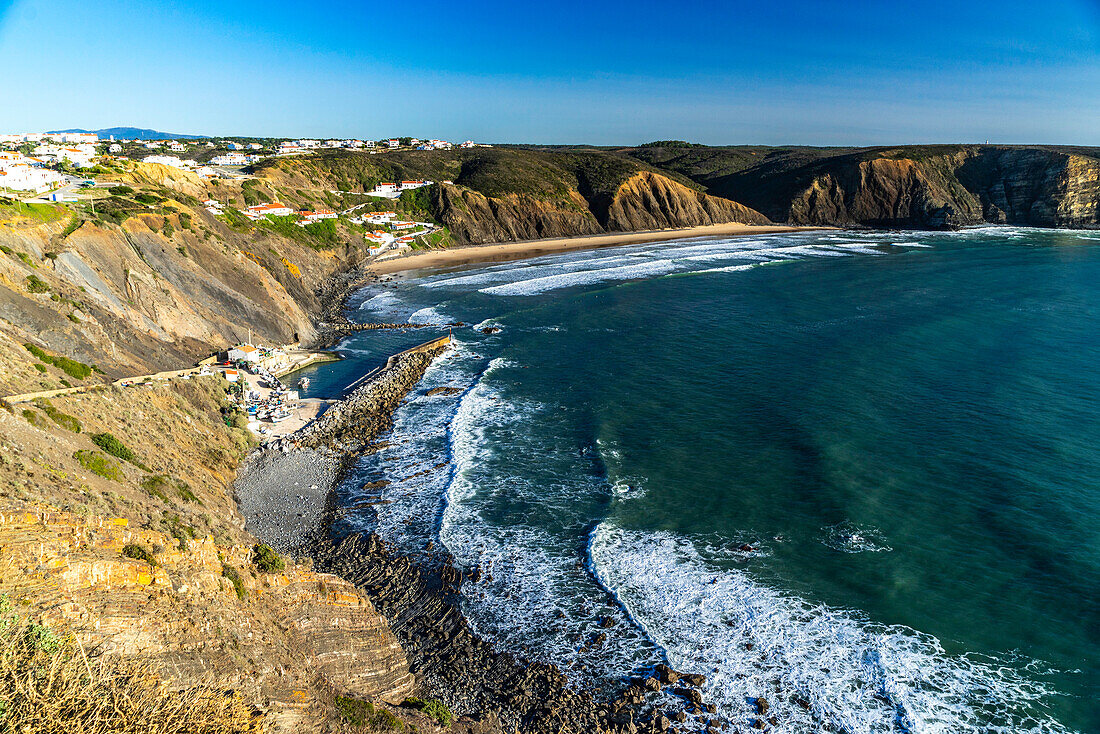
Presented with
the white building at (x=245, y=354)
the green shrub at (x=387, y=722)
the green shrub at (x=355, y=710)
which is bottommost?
the green shrub at (x=387, y=722)

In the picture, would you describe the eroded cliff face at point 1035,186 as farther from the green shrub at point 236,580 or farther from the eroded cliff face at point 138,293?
the green shrub at point 236,580

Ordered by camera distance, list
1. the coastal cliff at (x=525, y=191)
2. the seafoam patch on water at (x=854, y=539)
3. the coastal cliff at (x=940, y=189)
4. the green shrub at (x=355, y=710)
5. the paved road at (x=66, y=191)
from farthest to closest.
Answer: the coastal cliff at (x=940, y=189), the coastal cliff at (x=525, y=191), the paved road at (x=66, y=191), the seafoam patch on water at (x=854, y=539), the green shrub at (x=355, y=710)

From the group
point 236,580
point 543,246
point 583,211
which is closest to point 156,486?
point 236,580

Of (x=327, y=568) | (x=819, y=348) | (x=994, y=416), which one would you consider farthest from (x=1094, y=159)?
(x=327, y=568)

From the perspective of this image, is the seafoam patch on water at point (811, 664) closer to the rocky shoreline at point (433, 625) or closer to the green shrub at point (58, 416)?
the rocky shoreline at point (433, 625)

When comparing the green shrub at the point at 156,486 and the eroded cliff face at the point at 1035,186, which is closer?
the green shrub at the point at 156,486

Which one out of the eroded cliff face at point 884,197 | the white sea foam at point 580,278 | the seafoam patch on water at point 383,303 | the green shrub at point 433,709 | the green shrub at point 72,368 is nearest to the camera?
the green shrub at point 433,709

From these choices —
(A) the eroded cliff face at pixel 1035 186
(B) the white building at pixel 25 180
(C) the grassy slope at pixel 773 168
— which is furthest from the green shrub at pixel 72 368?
(A) the eroded cliff face at pixel 1035 186

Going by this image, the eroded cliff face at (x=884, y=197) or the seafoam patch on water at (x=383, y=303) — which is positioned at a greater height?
the eroded cliff face at (x=884, y=197)
